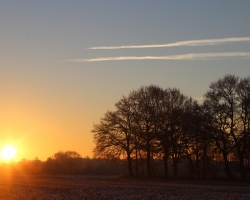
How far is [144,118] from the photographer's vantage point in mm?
64500

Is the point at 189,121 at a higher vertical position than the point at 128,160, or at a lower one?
higher

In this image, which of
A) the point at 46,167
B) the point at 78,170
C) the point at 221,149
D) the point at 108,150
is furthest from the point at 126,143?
the point at 46,167

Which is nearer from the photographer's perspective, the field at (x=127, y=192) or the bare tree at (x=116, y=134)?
the field at (x=127, y=192)

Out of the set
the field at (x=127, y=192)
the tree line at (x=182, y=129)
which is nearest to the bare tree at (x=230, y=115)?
the tree line at (x=182, y=129)

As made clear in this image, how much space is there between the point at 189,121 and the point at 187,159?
699 centimetres

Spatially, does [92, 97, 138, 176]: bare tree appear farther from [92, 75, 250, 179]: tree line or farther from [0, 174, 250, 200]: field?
[0, 174, 250, 200]: field

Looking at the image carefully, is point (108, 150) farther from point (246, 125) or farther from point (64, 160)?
point (64, 160)

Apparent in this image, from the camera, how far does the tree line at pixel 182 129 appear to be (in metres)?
58.4

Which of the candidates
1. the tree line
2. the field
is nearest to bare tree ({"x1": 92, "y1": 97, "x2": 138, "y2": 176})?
the tree line

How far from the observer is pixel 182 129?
6284 cm

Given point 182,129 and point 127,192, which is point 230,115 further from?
point 127,192

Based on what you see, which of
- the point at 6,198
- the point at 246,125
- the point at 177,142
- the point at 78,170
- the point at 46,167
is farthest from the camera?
the point at 46,167

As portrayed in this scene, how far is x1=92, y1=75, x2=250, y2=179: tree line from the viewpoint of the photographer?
58.4 metres

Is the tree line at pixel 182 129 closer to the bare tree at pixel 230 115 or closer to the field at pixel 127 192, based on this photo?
the bare tree at pixel 230 115
